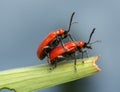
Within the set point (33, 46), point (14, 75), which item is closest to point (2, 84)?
point (14, 75)

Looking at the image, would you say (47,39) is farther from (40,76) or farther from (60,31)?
(40,76)

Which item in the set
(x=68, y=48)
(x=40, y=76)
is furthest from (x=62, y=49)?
(x=40, y=76)

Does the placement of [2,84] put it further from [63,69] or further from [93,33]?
[93,33]

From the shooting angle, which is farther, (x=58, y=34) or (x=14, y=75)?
(x=58, y=34)

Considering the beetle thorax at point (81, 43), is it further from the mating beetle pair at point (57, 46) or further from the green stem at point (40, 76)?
the green stem at point (40, 76)

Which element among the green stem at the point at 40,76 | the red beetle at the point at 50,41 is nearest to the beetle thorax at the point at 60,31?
the red beetle at the point at 50,41

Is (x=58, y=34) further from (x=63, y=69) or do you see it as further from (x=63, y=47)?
(x=63, y=69)

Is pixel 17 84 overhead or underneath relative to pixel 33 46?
underneath

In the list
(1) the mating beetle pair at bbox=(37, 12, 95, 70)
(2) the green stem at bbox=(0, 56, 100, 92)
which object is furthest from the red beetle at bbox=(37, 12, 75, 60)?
(2) the green stem at bbox=(0, 56, 100, 92)
